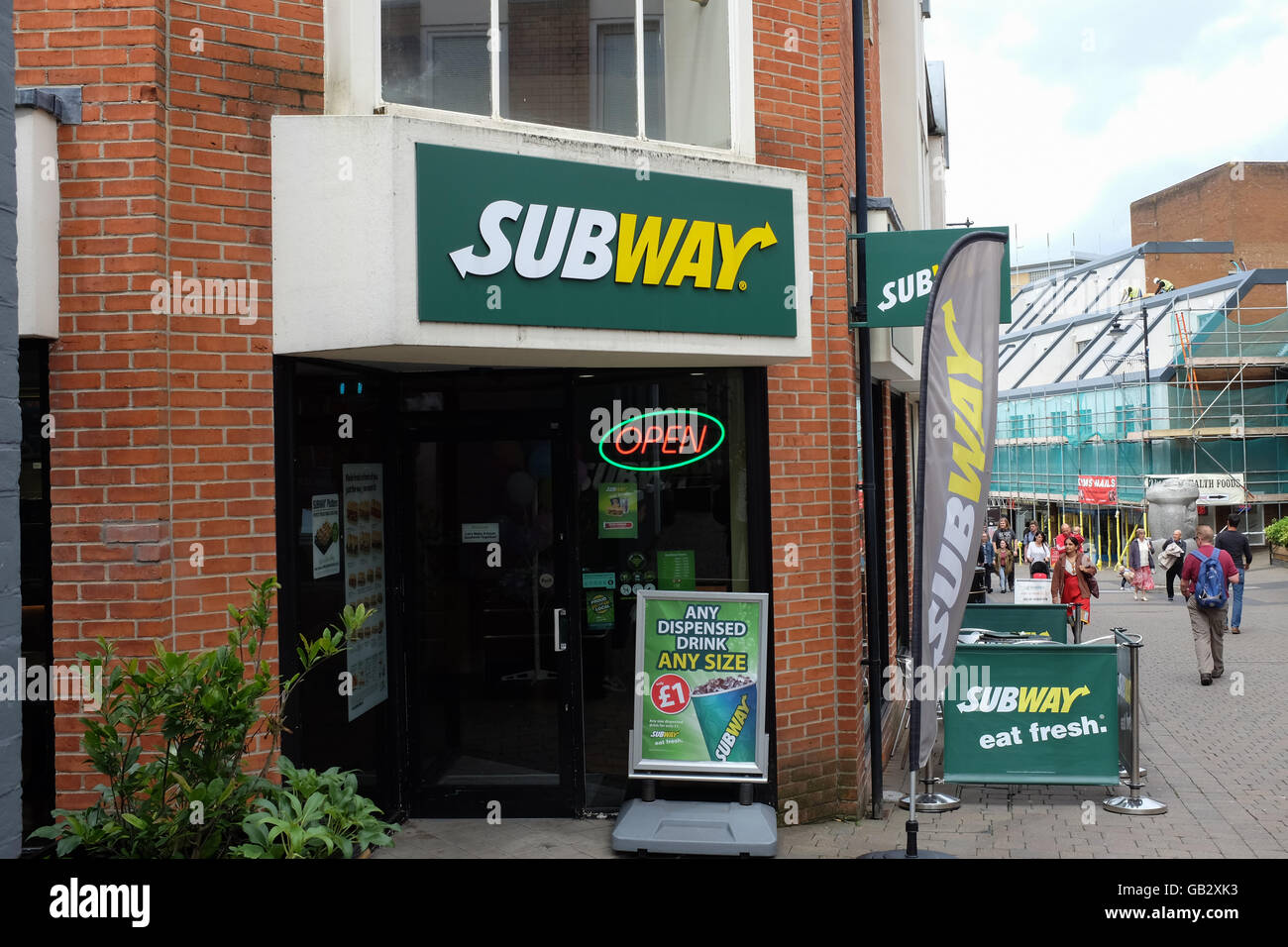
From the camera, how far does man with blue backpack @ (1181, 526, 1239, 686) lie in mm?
12105

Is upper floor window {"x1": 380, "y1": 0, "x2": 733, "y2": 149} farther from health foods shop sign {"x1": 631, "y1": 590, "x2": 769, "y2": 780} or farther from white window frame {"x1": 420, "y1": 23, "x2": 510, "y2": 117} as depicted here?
health foods shop sign {"x1": 631, "y1": 590, "x2": 769, "y2": 780}

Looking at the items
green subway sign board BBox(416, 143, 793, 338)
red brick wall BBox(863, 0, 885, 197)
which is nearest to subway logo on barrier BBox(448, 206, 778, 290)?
green subway sign board BBox(416, 143, 793, 338)

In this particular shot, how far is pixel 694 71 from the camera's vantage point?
6.93m

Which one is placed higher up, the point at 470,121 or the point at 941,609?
the point at 470,121

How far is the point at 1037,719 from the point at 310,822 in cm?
532

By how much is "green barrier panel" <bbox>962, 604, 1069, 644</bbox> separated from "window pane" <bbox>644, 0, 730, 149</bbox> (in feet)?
17.8

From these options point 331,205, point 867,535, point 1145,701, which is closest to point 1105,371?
point 1145,701

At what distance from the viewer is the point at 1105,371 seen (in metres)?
43.8

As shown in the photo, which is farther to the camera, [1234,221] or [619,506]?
[1234,221]

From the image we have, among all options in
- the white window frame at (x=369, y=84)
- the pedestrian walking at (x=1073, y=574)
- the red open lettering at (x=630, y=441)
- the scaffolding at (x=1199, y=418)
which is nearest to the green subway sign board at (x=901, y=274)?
the white window frame at (x=369, y=84)

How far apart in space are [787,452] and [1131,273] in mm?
52060

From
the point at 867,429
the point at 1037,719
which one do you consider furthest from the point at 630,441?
the point at 1037,719

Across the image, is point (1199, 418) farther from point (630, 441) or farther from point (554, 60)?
point (554, 60)

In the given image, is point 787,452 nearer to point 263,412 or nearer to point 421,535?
point 421,535
